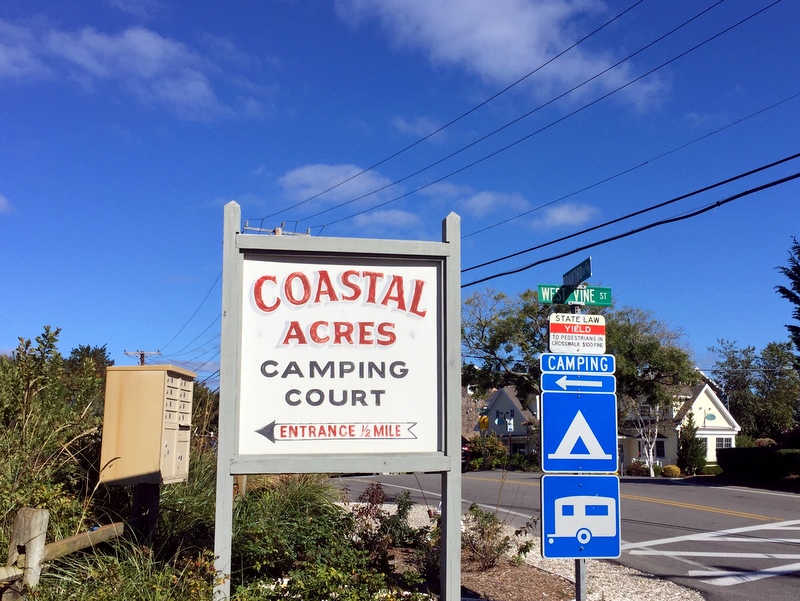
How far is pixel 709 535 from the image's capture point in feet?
42.1

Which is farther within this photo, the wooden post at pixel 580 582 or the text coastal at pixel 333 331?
the wooden post at pixel 580 582

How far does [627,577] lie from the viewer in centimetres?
882

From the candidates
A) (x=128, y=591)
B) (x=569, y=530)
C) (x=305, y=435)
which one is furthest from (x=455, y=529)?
(x=128, y=591)

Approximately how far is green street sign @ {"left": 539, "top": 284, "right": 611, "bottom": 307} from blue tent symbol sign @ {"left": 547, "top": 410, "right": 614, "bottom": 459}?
3.31 ft

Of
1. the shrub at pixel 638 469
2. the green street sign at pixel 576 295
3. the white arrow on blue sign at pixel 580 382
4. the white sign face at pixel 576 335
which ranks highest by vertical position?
the green street sign at pixel 576 295

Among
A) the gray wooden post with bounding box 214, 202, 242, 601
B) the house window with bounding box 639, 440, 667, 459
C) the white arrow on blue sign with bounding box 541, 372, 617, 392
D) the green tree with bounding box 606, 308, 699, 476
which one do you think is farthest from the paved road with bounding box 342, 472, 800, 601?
the house window with bounding box 639, 440, 667, 459

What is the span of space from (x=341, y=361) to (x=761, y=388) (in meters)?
79.0

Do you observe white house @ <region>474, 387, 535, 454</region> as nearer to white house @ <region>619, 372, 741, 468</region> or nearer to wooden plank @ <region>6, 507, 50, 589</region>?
white house @ <region>619, 372, 741, 468</region>

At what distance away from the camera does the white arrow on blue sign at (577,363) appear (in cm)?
555

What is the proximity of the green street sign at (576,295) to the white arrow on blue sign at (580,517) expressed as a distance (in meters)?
1.42

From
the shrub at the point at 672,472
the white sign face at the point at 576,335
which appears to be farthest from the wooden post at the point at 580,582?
the shrub at the point at 672,472

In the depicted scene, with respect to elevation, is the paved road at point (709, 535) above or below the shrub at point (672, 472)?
above

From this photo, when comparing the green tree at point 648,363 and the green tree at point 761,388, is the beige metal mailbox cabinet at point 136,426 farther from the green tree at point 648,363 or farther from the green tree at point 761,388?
the green tree at point 761,388

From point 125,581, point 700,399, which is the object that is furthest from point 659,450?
point 125,581
